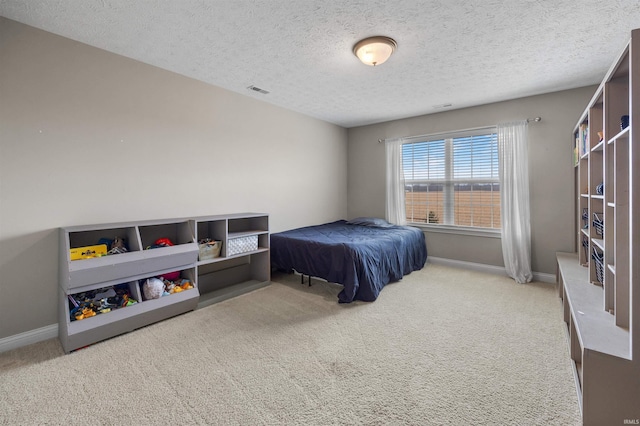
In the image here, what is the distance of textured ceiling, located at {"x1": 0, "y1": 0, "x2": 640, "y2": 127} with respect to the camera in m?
1.87

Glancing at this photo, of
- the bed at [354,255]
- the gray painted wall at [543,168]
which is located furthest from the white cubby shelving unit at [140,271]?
the gray painted wall at [543,168]

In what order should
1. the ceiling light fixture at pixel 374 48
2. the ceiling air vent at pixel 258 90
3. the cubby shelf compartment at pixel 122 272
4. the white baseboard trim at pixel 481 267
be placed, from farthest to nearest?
the white baseboard trim at pixel 481 267, the ceiling air vent at pixel 258 90, the ceiling light fixture at pixel 374 48, the cubby shelf compartment at pixel 122 272

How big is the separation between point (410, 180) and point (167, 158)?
11.7 feet

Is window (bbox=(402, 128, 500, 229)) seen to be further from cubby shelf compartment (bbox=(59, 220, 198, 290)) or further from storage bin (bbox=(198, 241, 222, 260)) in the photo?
cubby shelf compartment (bbox=(59, 220, 198, 290))

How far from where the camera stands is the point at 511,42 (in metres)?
2.26

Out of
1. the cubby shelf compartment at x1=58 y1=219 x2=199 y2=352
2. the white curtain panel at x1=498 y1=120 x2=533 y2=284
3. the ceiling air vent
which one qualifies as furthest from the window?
the cubby shelf compartment at x1=58 y1=219 x2=199 y2=352

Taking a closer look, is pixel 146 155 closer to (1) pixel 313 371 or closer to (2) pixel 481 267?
(1) pixel 313 371

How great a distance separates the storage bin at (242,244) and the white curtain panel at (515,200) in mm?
3300

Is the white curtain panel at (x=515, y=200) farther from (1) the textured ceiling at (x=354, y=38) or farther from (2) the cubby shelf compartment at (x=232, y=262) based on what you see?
(2) the cubby shelf compartment at (x=232, y=262)

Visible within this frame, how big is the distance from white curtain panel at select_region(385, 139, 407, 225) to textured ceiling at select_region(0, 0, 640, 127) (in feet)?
4.48

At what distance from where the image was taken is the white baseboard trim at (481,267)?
3.53 metres

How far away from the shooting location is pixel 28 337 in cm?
212

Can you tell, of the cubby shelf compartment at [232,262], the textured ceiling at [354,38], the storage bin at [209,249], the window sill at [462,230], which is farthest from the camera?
the window sill at [462,230]

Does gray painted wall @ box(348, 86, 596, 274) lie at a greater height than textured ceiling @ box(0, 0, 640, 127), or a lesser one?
lesser
